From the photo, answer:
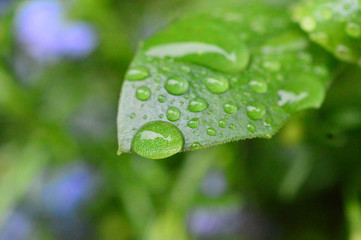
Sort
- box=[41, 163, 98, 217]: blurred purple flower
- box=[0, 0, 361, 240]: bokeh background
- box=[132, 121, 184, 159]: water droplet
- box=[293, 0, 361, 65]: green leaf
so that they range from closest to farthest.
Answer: box=[132, 121, 184, 159]: water droplet < box=[293, 0, 361, 65]: green leaf < box=[0, 0, 361, 240]: bokeh background < box=[41, 163, 98, 217]: blurred purple flower

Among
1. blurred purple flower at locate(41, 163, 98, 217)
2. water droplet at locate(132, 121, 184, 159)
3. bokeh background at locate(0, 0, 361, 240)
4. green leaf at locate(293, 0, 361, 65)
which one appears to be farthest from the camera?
blurred purple flower at locate(41, 163, 98, 217)

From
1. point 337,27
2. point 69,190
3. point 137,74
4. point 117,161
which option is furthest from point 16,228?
point 337,27

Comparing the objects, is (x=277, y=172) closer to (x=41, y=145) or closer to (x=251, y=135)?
(x=251, y=135)

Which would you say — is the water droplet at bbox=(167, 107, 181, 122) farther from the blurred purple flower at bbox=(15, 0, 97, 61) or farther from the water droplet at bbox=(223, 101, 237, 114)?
the blurred purple flower at bbox=(15, 0, 97, 61)

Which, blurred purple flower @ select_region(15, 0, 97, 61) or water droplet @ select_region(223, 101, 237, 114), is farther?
blurred purple flower @ select_region(15, 0, 97, 61)

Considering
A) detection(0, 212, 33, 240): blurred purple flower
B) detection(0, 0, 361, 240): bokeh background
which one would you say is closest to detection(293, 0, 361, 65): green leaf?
detection(0, 0, 361, 240): bokeh background

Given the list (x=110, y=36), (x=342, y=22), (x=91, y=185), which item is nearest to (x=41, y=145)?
(x=91, y=185)

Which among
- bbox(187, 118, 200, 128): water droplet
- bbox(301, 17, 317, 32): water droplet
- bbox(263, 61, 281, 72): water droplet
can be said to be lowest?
bbox(263, 61, 281, 72): water droplet
